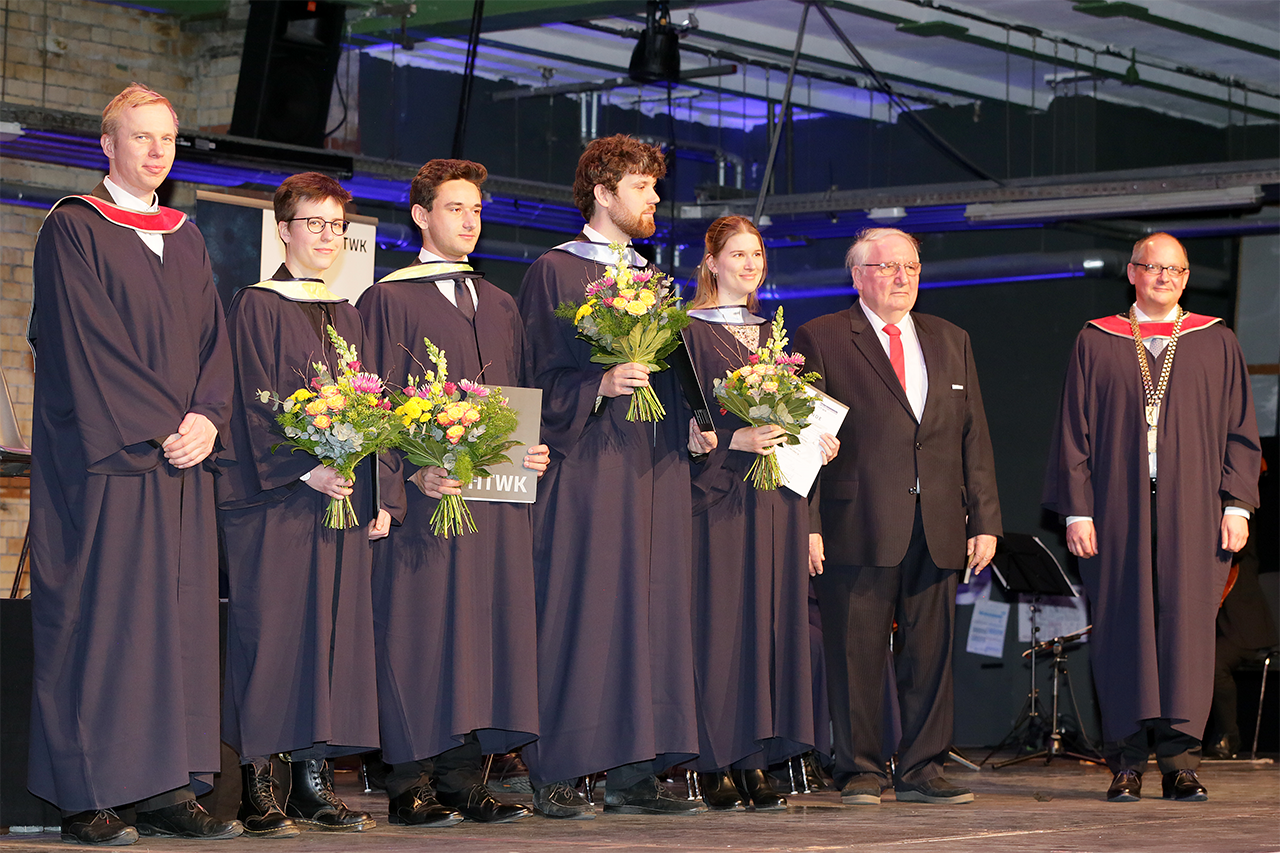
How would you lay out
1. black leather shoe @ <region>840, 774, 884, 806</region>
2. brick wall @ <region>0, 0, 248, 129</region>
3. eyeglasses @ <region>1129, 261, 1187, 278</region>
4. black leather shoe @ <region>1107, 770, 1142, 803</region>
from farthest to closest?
1. brick wall @ <region>0, 0, 248, 129</region>
2. eyeglasses @ <region>1129, 261, 1187, 278</region>
3. black leather shoe @ <region>1107, 770, 1142, 803</region>
4. black leather shoe @ <region>840, 774, 884, 806</region>

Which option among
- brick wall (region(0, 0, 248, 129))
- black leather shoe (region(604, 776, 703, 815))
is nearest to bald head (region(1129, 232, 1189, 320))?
black leather shoe (region(604, 776, 703, 815))

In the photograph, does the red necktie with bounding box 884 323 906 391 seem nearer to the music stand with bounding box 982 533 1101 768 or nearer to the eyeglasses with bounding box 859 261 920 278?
the eyeglasses with bounding box 859 261 920 278

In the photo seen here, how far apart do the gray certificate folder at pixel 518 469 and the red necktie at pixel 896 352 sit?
1.48 metres

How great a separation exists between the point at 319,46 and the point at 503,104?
7.37ft

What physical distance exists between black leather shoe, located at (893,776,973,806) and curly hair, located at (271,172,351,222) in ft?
9.06

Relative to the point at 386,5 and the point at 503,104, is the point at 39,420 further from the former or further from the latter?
the point at 503,104

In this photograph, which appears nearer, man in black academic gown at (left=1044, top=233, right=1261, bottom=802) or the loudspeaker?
man in black academic gown at (left=1044, top=233, right=1261, bottom=802)

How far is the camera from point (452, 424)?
454cm

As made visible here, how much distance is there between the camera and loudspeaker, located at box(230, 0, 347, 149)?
8.49 meters

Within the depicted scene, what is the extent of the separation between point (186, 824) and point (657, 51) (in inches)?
243

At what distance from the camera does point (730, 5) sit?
10.1 metres

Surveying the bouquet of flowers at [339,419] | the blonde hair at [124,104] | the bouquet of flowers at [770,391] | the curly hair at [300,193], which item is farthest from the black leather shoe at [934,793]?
the blonde hair at [124,104]

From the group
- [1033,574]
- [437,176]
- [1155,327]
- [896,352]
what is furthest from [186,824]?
[1033,574]

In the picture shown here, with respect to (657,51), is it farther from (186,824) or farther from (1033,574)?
(186,824)
